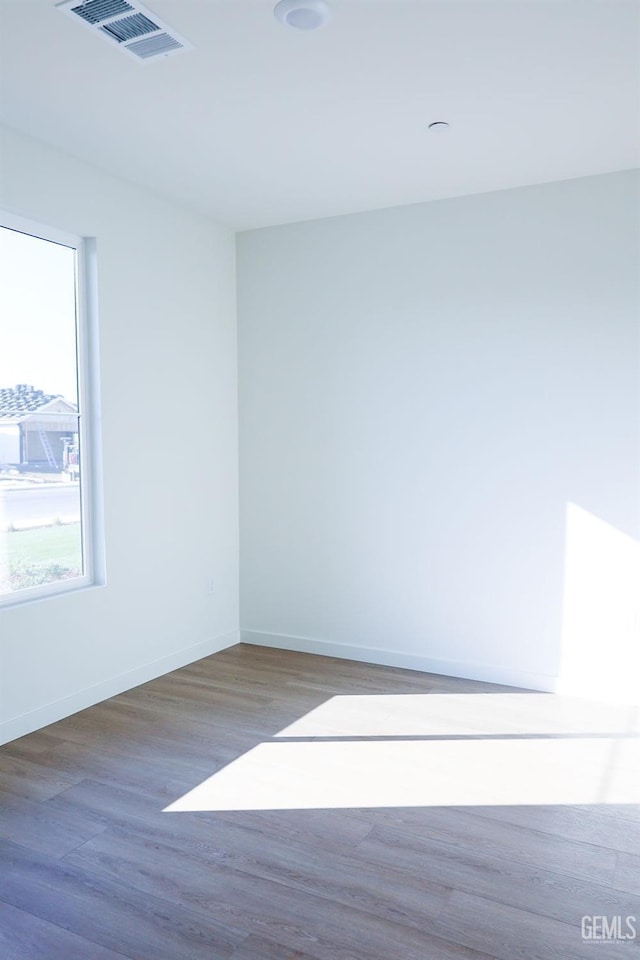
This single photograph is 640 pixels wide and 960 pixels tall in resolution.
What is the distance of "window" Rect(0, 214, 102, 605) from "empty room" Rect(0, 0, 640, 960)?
0.06 feet

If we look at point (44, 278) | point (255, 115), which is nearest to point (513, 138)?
point (255, 115)

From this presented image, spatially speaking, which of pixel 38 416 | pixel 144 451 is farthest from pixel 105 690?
pixel 38 416

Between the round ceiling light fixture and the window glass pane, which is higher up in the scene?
the round ceiling light fixture

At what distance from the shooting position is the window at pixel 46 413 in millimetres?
3404

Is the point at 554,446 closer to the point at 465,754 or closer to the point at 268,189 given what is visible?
the point at 465,754

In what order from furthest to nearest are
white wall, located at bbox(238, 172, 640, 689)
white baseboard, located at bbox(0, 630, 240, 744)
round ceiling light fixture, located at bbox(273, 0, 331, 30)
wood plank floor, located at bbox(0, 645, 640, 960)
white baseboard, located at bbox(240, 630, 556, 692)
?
white baseboard, located at bbox(240, 630, 556, 692) < white wall, located at bbox(238, 172, 640, 689) < white baseboard, located at bbox(0, 630, 240, 744) < round ceiling light fixture, located at bbox(273, 0, 331, 30) < wood plank floor, located at bbox(0, 645, 640, 960)

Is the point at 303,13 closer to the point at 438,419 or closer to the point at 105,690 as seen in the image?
the point at 438,419

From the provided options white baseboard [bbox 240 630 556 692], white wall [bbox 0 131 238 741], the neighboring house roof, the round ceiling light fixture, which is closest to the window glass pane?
the neighboring house roof

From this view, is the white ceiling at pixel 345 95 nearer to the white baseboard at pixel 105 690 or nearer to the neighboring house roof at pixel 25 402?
the neighboring house roof at pixel 25 402

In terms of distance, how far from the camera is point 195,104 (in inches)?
118

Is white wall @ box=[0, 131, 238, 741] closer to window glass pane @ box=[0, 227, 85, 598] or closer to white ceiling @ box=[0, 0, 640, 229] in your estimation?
window glass pane @ box=[0, 227, 85, 598]

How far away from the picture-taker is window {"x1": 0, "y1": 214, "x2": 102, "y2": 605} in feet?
11.2

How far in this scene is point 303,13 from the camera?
234cm

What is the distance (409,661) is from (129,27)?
363cm
